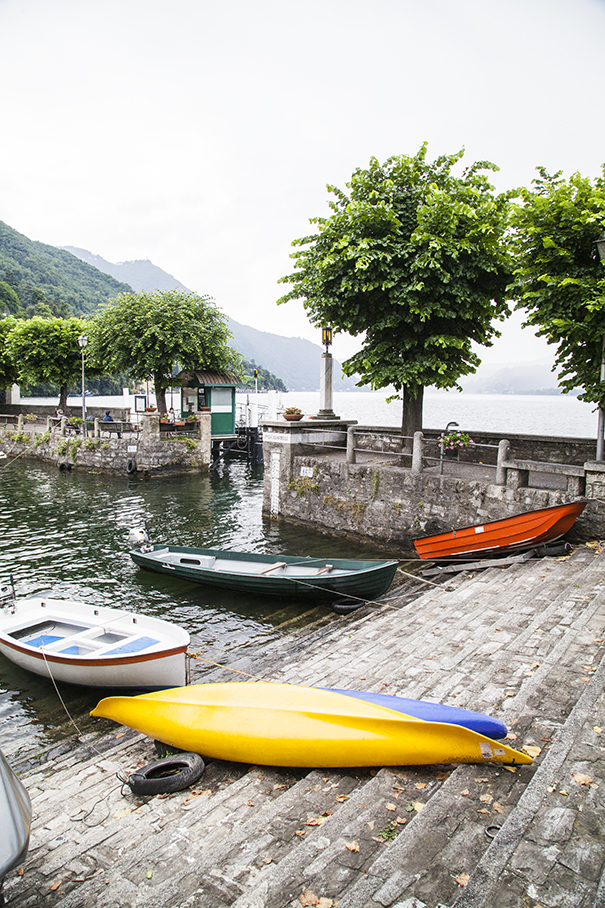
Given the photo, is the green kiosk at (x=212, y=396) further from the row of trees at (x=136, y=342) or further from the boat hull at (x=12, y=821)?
the boat hull at (x=12, y=821)

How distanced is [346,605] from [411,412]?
6.97 metres

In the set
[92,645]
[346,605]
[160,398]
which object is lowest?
[346,605]

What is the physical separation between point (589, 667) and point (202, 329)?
88.8ft

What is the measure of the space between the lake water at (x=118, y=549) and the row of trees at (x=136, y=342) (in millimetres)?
7223

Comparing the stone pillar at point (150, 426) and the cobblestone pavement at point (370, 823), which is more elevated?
the stone pillar at point (150, 426)

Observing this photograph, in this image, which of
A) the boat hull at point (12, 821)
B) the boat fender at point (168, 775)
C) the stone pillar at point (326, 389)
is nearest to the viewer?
the boat hull at point (12, 821)

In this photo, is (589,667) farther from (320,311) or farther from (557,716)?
(320,311)

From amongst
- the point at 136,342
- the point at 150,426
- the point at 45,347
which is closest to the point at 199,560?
the point at 150,426

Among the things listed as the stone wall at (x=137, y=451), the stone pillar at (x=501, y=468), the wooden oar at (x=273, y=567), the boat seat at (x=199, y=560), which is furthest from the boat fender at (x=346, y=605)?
the stone wall at (x=137, y=451)

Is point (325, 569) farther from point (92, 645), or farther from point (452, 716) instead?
point (452, 716)

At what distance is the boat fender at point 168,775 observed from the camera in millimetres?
3986

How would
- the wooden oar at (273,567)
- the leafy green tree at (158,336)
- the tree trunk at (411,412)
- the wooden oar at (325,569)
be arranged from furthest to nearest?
the leafy green tree at (158,336) < the tree trunk at (411,412) < the wooden oar at (273,567) < the wooden oar at (325,569)

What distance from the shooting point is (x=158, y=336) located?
2672 cm

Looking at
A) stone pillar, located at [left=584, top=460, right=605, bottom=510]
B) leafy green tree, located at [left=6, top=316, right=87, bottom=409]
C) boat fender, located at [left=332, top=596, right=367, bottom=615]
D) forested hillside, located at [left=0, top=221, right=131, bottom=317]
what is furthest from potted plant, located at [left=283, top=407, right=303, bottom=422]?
forested hillside, located at [left=0, top=221, right=131, bottom=317]
